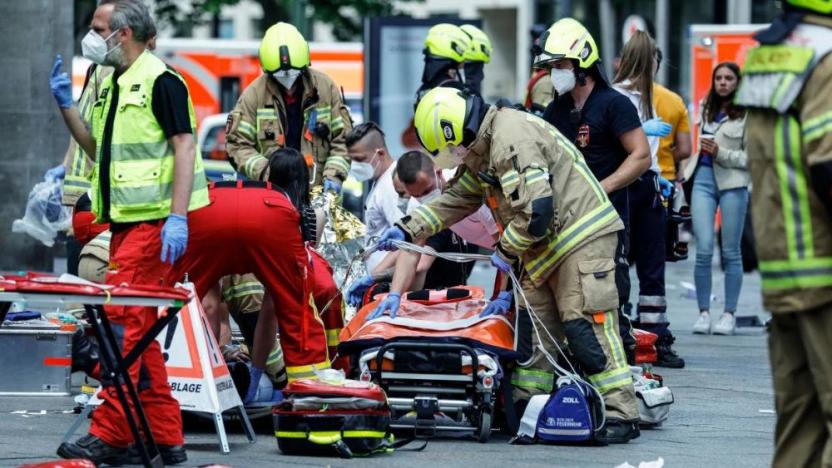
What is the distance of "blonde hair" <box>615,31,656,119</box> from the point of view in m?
10.3

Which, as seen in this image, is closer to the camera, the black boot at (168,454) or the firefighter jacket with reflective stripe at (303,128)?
the black boot at (168,454)

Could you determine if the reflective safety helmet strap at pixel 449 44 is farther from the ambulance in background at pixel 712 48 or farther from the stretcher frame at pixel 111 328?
the ambulance in background at pixel 712 48

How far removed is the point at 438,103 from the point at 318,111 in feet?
8.64

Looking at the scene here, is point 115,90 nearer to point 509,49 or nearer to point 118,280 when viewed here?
point 118,280

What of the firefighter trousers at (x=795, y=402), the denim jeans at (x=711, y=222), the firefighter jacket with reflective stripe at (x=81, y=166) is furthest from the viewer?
the denim jeans at (x=711, y=222)

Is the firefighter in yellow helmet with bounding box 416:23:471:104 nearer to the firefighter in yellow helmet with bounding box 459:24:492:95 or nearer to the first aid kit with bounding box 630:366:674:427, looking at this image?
the firefighter in yellow helmet with bounding box 459:24:492:95

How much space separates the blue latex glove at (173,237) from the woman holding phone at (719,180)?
18.5 feet

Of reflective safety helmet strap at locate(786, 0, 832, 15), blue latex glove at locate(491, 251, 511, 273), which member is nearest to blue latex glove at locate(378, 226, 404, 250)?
blue latex glove at locate(491, 251, 511, 273)

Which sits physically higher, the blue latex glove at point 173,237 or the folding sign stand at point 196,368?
the blue latex glove at point 173,237

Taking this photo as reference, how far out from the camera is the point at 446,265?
32.5 feet

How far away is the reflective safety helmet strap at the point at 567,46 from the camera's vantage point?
850 centimetres

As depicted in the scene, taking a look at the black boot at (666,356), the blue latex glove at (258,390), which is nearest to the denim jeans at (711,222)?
the black boot at (666,356)

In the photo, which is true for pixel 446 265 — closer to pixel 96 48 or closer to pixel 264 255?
pixel 264 255

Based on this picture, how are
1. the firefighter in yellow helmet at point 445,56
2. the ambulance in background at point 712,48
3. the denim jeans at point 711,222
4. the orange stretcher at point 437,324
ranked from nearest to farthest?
the orange stretcher at point 437,324
the firefighter in yellow helmet at point 445,56
the denim jeans at point 711,222
the ambulance in background at point 712,48
